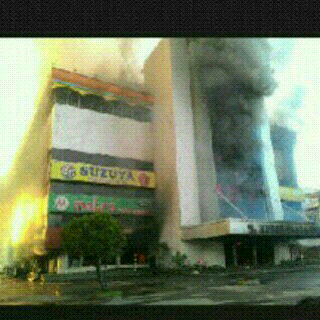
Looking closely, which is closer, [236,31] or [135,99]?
[236,31]

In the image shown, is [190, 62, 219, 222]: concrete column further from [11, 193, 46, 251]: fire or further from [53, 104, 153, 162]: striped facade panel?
[11, 193, 46, 251]: fire

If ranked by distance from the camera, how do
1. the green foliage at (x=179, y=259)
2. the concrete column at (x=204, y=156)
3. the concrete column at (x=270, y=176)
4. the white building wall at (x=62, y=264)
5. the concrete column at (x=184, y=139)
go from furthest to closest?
the concrete column at (x=270, y=176)
the concrete column at (x=204, y=156)
the concrete column at (x=184, y=139)
the green foliage at (x=179, y=259)
the white building wall at (x=62, y=264)

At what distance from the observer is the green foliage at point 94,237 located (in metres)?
17.1

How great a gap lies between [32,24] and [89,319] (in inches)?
255

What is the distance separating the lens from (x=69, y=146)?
2780 cm

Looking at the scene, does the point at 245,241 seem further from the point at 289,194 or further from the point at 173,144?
the point at 173,144

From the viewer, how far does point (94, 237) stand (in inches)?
689

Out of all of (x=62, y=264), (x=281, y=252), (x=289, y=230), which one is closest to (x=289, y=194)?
(x=289, y=230)

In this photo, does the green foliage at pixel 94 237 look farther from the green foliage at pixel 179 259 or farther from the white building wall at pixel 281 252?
the white building wall at pixel 281 252

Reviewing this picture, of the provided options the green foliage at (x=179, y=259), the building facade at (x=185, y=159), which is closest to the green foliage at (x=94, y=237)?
the building facade at (x=185, y=159)

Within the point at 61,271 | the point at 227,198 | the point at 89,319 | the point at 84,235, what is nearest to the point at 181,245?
the point at 227,198

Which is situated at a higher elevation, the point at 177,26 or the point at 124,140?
the point at 124,140

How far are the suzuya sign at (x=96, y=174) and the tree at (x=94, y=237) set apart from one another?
30.2ft

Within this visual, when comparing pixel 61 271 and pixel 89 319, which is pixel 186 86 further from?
pixel 89 319
